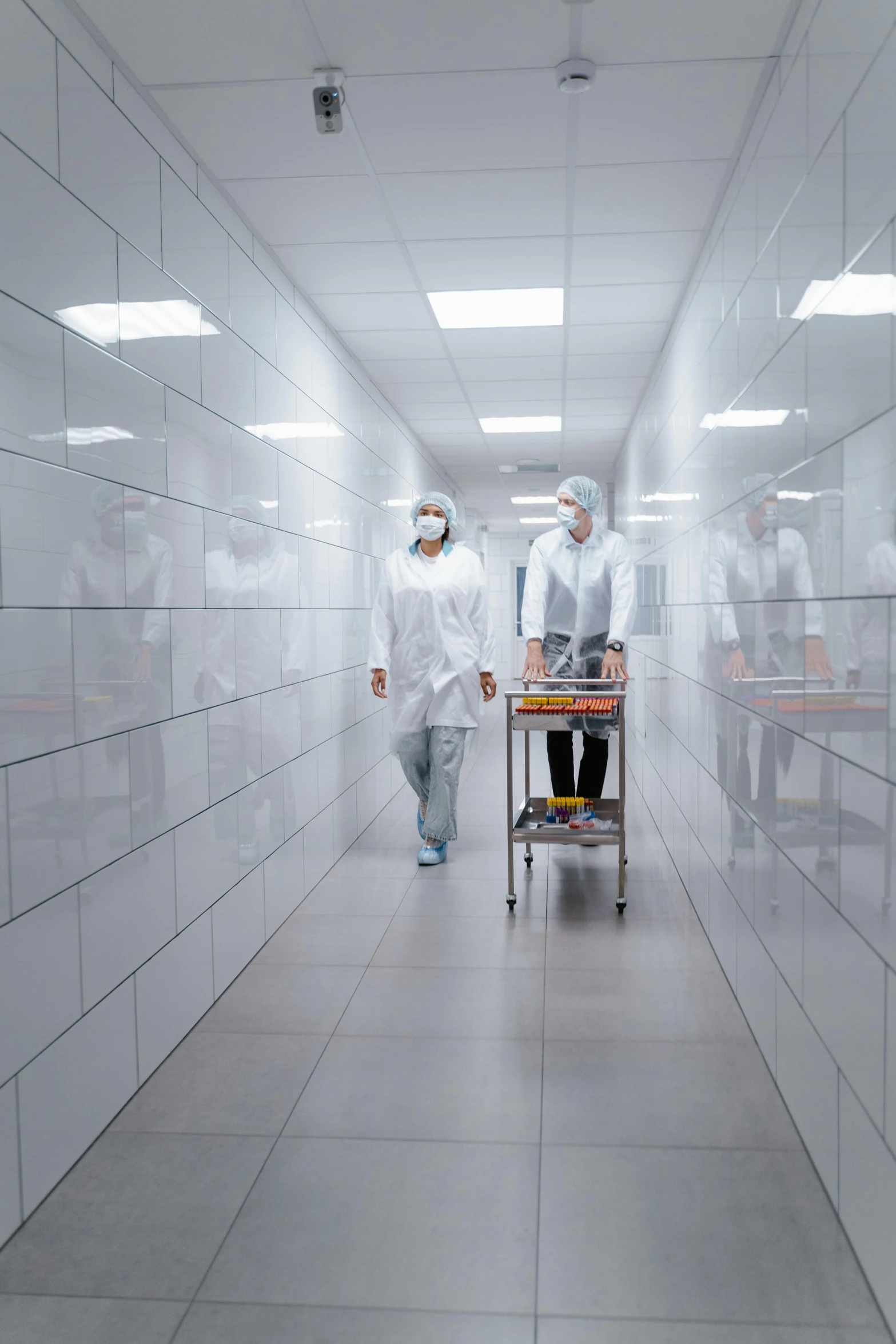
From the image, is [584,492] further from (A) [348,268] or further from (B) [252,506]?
(B) [252,506]

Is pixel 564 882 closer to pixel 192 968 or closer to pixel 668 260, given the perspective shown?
pixel 192 968

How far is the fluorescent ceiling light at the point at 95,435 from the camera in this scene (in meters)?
1.81

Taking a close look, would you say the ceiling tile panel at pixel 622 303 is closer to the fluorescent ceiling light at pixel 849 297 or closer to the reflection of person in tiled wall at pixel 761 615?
the reflection of person in tiled wall at pixel 761 615

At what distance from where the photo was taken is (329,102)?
2236 millimetres

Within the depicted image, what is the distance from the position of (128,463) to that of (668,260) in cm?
211

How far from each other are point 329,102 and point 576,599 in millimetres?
2113

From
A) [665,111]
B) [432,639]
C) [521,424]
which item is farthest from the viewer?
[521,424]

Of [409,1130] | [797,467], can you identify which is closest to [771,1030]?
[409,1130]

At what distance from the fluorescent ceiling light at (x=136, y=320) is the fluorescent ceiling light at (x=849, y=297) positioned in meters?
1.32

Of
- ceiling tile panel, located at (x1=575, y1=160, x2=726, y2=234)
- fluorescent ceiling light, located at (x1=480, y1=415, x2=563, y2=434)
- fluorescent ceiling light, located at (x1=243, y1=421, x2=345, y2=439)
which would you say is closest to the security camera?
ceiling tile panel, located at (x1=575, y1=160, x2=726, y2=234)

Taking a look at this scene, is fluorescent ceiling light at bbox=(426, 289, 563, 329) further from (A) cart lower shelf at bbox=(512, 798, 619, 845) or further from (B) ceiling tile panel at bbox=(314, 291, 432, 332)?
(A) cart lower shelf at bbox=(512, 798, 619, 845)

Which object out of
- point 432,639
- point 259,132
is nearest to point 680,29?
point 259,132

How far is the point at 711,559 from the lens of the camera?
285 centimetres

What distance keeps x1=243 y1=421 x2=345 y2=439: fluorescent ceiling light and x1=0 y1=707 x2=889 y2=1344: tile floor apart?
155 cm
